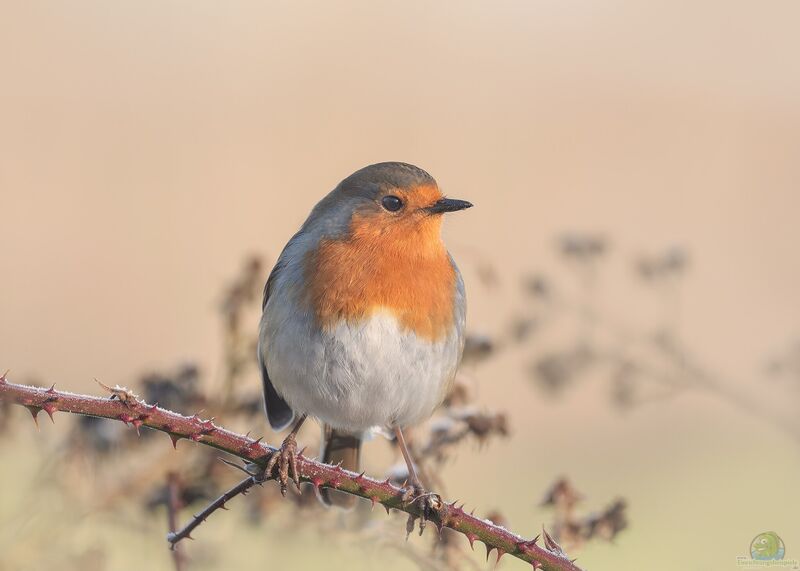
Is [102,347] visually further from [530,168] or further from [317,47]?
[317,47]

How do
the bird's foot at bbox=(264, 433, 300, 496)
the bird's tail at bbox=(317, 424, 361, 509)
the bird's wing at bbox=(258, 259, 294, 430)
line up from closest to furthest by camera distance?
the bird's foot at bbox=(264, 433, 300, 496) < the bird's wing at bbox=(258, 259, 294, 430) < the bird's tail at bbox=(317, 424, 361, 509)

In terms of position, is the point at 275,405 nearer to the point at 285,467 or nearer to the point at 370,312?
the point at 370,312

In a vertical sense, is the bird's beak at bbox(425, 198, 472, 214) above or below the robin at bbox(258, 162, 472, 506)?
above

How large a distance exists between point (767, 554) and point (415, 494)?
887 millimetres

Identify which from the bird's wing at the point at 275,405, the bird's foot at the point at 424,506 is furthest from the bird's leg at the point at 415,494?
the bird's wing at the point at 275,405

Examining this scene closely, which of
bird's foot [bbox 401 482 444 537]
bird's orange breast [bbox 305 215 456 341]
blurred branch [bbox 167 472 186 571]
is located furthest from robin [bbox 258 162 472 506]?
blurred branch [bbox 167 472 186 571]

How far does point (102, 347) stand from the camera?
30.5 feet

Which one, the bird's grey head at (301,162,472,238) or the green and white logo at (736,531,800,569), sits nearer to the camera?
the green and white logo at (736,531,800,569)

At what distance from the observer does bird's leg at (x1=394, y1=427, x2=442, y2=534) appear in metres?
2.63

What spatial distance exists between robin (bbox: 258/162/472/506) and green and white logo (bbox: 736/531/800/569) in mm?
1066

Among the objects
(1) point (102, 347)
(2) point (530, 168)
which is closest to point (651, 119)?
(2) point (530, 168)

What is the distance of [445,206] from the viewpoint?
11.9 ft

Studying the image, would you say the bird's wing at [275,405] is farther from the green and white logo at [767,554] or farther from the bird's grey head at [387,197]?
the green and white logo at [767,554]

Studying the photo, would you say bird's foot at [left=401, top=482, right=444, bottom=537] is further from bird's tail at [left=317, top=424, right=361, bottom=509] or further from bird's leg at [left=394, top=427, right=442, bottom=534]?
bird's tail at [left=317, top=424, right=361, bottom=509]
